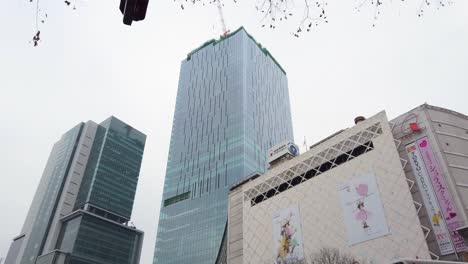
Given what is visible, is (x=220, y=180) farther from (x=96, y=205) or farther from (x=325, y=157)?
(x=325, y=157)

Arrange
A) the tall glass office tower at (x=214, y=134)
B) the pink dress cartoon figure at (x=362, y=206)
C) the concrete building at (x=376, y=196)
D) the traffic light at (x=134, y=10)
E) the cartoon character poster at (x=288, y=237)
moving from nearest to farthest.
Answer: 1. the traffic light at (x=134, y=10)
2. the concrete building at (x=376, y=196)
3. the pink dress cartoon figure at (x=362, y=206)
4. the cartoon character poster at (x=288, y=237)
5. the tall glass office tower at (x=214, y=134)

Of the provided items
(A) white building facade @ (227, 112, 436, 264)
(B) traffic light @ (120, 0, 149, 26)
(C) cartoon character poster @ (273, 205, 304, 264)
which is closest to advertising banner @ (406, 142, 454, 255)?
(A) white building facade @ (227, 112, 436, 264)

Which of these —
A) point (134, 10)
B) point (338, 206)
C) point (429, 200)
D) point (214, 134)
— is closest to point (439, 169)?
point (429, 200)

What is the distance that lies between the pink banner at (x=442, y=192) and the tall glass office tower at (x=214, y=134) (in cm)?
8509

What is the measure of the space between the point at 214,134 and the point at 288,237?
9851 cm

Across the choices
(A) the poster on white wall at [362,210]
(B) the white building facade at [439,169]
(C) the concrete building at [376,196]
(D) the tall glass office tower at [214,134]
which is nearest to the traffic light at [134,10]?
(B) the white building facade at [439,169]

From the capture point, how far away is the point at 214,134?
5871 inches

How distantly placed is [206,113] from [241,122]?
2222 cm

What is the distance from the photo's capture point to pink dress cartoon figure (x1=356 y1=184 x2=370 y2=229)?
44812 millimetres

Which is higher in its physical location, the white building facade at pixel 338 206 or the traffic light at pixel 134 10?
the white building facade at pixel 338 206

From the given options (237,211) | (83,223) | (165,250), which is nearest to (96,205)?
(83,223)

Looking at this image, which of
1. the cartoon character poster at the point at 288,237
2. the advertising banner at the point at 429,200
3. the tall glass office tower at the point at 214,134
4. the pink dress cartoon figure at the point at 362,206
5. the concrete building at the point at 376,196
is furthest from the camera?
the tall glass office tower at the point at 214,134

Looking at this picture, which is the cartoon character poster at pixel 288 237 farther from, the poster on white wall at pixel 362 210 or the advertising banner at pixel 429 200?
the advertising banner at pixel 429 200

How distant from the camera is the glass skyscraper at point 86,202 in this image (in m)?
144
